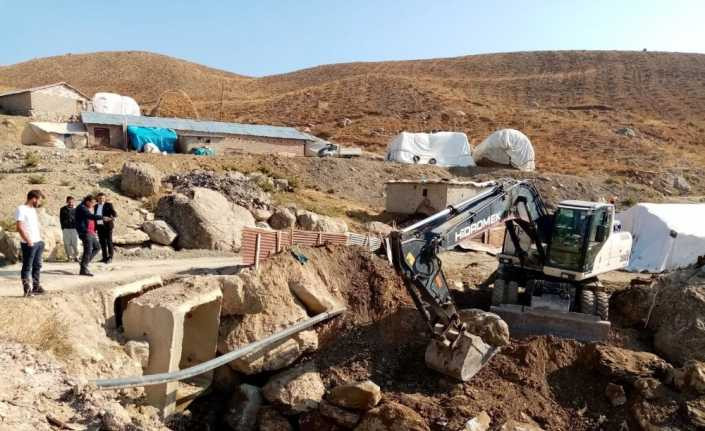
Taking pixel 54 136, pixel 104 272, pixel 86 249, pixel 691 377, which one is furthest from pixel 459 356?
pixel 54 136

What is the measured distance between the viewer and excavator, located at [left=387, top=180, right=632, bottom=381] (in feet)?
27.9

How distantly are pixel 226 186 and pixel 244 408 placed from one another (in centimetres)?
1047

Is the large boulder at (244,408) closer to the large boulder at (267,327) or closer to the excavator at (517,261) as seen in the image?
the large boulder at (267,327)

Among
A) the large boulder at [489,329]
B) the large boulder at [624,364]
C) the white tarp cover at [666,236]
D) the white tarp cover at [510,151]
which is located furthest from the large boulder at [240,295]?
the white tarp cover at [510,151]

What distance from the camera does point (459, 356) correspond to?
8.98m

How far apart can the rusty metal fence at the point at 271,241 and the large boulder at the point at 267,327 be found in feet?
1.64

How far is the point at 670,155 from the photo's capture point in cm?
3994

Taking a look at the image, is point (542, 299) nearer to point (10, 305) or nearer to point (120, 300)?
point (120, 300)

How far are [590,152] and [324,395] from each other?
39.3 metres

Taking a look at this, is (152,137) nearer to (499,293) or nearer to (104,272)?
(104,272)

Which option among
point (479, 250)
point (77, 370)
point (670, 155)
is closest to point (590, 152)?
point (670, 155)

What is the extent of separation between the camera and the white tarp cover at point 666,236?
57.7 ft

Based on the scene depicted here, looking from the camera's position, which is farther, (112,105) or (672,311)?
(112,105)

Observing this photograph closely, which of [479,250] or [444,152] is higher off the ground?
[444,152]
